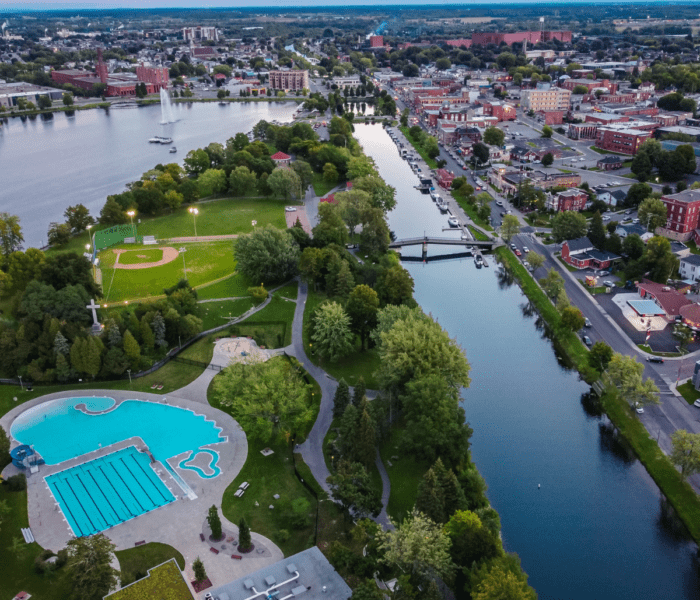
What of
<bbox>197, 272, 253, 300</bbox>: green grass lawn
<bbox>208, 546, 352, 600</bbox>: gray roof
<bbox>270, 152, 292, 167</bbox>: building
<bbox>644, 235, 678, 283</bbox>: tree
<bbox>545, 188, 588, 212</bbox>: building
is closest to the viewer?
<bbox>208, 546, 352, 600</bbox>: gray roof

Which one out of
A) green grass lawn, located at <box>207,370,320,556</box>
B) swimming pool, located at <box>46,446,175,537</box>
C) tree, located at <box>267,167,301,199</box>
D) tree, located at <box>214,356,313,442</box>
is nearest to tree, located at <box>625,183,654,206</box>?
tree, located at <box>267,167,301,199</box>

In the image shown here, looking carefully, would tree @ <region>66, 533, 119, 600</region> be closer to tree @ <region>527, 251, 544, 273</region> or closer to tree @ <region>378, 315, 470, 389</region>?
tree @ <region>378, 315, 470, 389</region>

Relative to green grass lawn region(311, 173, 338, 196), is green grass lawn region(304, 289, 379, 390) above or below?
below

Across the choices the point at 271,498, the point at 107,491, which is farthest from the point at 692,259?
the point at 107,491

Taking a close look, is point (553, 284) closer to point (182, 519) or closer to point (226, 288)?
point (226, 288)

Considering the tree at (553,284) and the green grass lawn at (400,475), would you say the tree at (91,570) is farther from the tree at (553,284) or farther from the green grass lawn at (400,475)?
the tree at (553,284)

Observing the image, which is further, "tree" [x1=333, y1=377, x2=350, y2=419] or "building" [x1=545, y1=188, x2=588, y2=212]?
"building" [x1=545, y1=188, x2=588, y2=212]

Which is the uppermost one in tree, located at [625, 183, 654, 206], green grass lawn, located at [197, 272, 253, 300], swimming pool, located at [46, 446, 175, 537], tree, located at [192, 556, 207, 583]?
tree, located at [625, 183, 654, 206]
